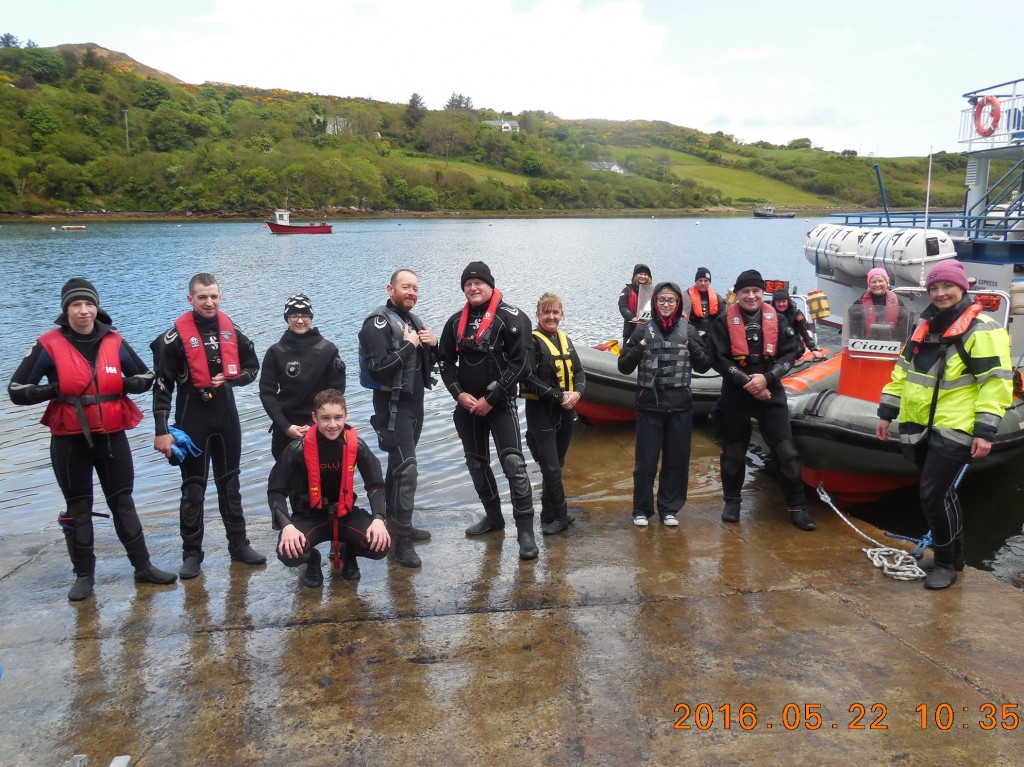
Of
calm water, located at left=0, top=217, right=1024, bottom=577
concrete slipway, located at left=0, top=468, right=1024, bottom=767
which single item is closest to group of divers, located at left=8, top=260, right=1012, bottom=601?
concrete slipway, located at left=0, top=468, right=1024, bottom=767

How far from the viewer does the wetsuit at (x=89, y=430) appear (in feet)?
13.1

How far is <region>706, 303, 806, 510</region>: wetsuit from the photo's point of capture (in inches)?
203

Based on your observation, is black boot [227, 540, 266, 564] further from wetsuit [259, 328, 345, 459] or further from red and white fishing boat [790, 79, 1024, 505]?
red and white fishing boat [790, 79, 1024, 505]

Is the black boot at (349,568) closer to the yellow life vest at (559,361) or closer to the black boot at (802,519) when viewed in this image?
the yellow life vest at (559,361)

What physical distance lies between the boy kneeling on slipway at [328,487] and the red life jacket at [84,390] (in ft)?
3.25

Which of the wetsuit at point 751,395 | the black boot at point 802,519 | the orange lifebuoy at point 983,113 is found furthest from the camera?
the orange lifebuoy at point 983,113

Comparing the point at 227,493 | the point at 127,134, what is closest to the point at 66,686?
the point at 227,493

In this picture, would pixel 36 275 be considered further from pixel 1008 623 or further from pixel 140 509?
pixel 1008 623

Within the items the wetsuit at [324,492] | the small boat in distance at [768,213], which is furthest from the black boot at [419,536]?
the small boat in distance at [768,213]

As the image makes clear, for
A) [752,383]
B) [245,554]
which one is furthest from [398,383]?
[752,383]

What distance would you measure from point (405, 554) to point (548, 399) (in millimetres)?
A: 1383

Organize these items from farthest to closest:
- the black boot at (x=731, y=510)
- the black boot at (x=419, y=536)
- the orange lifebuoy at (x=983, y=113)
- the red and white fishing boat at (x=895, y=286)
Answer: the orange lifebuoy at (x=983, y=113)
the red and white fishing boat at (x=895, y=286)
the black boot at (x=731, y=510)
the black boot at (x=419, y=536)

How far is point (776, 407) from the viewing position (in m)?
5.31

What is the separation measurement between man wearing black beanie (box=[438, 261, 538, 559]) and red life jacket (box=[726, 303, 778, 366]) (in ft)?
5.17
